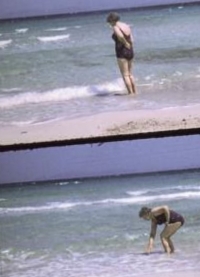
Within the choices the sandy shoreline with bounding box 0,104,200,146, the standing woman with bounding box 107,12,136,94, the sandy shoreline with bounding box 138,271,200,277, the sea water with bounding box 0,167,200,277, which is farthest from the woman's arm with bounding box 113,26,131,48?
the sandy shoreline with bounding box 138,271,200,277

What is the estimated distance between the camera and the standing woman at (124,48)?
176cm

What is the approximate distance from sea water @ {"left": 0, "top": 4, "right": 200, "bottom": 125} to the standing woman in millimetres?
12

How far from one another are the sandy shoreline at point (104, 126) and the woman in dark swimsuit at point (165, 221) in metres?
0.13

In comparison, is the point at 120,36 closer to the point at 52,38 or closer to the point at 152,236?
the point at 52,38

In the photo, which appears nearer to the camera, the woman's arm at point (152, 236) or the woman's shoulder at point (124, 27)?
the woman's arm at point (152, 236)

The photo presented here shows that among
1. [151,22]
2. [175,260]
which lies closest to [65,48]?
[151,22]

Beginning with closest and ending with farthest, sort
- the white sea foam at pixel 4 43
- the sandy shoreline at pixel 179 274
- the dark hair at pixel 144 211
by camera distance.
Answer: the sandy shoreline at pixel 179 274 → the dark hair at pixel 144 211 → the white sea foam at pixel 4 43

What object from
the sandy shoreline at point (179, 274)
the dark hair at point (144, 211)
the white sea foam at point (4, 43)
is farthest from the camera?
the white sea foam at point (4, 43)

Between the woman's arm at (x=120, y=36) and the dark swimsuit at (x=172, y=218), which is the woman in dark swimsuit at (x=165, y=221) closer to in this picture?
the dark swimsuit at (x=172, y=218)

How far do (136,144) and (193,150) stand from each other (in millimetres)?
93

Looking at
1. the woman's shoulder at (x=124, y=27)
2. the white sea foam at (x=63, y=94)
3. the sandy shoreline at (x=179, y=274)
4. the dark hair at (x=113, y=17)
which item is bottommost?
the sandy shoreline at (x=179, y=274)

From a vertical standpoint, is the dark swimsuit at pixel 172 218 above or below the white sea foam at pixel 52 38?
below

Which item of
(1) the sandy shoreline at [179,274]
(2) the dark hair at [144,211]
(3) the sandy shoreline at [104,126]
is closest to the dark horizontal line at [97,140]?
(3) the sandy shoreline at [104,126]

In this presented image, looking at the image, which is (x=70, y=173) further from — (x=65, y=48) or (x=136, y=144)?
(x=65, y=48)
